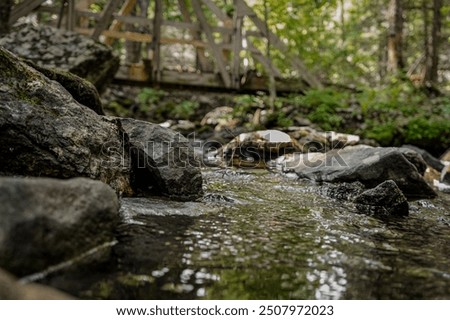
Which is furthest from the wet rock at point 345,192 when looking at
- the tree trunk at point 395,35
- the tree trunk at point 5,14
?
the tree trunk at point 395,35

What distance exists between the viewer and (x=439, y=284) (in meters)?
1.98

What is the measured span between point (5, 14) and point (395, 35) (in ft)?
36.2

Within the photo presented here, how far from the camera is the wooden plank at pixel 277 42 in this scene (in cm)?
1020

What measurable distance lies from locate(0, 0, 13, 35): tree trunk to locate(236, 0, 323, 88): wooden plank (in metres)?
5.37

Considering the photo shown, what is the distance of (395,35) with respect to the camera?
40.9 feet

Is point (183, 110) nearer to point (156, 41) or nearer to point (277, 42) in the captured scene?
point (156, 41)

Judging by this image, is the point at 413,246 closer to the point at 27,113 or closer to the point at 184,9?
the point at 27,113

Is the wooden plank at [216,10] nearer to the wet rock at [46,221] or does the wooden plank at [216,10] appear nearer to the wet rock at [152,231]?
the wet rock at [152,231]

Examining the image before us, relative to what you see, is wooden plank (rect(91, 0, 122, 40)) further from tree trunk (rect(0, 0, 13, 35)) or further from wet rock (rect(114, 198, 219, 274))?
wet rock (rect(114, 198, 219, 274))

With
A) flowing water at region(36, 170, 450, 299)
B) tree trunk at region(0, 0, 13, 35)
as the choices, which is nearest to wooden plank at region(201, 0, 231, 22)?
tree trunk at region(0, 0, 13, 35)

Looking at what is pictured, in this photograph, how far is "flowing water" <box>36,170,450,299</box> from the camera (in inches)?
72.1

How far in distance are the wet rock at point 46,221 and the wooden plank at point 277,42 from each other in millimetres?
9111
